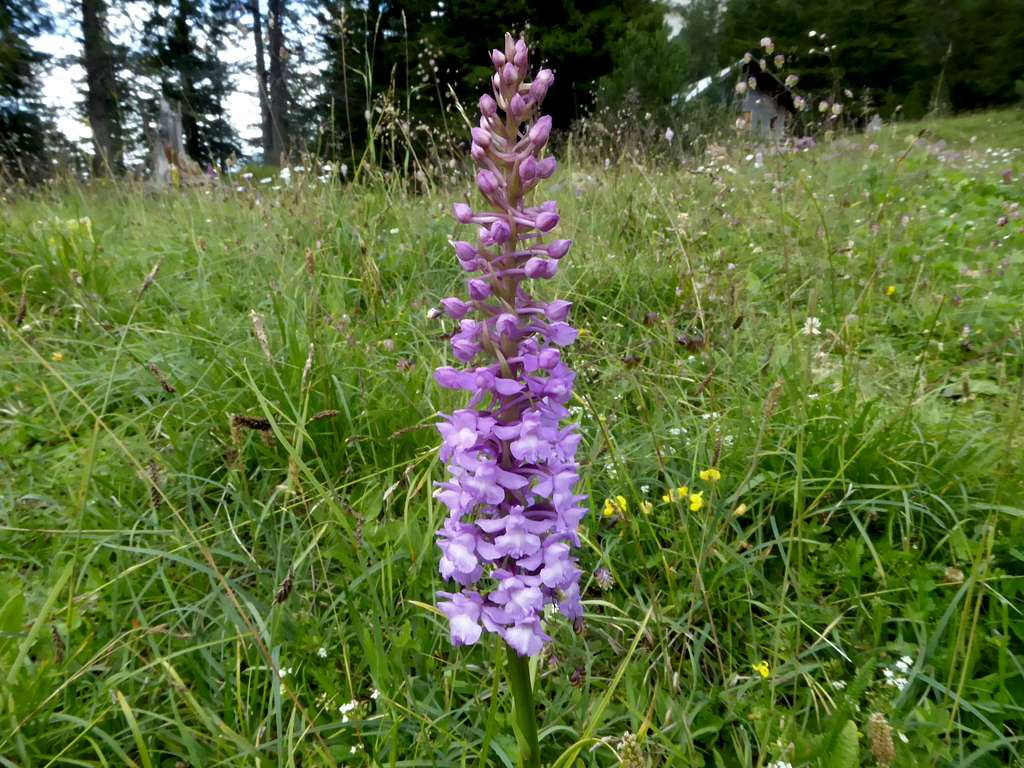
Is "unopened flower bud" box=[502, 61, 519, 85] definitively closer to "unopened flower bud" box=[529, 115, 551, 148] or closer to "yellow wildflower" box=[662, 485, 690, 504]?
"unopened flower bud" box=[529, 115, 551, 148]

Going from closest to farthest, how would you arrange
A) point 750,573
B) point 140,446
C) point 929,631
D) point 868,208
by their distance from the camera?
point 929,631, point 750,573, point 140,446, point 868,208

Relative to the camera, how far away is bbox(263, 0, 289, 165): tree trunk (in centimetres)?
424

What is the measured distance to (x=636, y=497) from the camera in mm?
1920

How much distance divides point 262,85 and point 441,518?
3559 mm

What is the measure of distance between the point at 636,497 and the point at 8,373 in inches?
109

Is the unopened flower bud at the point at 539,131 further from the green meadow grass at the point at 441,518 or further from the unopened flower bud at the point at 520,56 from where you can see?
the green meadow grass at the point at 441,518

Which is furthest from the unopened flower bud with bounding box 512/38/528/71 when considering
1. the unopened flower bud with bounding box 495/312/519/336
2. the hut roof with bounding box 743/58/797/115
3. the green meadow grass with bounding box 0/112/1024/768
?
the hut roof with bounding box 743/58/797/115

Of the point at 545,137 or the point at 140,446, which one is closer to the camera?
the point at 545,137

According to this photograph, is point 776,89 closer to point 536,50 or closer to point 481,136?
point 481,136

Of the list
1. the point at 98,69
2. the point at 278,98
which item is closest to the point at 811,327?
the point at 278,98

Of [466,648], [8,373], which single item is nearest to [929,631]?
[466,648]

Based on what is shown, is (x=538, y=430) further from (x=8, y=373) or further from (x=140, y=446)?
(x=8, y=373)

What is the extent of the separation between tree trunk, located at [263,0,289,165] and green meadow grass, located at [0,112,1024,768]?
1.38 metres

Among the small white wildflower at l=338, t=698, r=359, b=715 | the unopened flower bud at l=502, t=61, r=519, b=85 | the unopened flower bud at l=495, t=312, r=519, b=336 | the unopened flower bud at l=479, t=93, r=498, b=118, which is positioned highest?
the unopened flower bud at l=502, t=61, r=519, b=85
